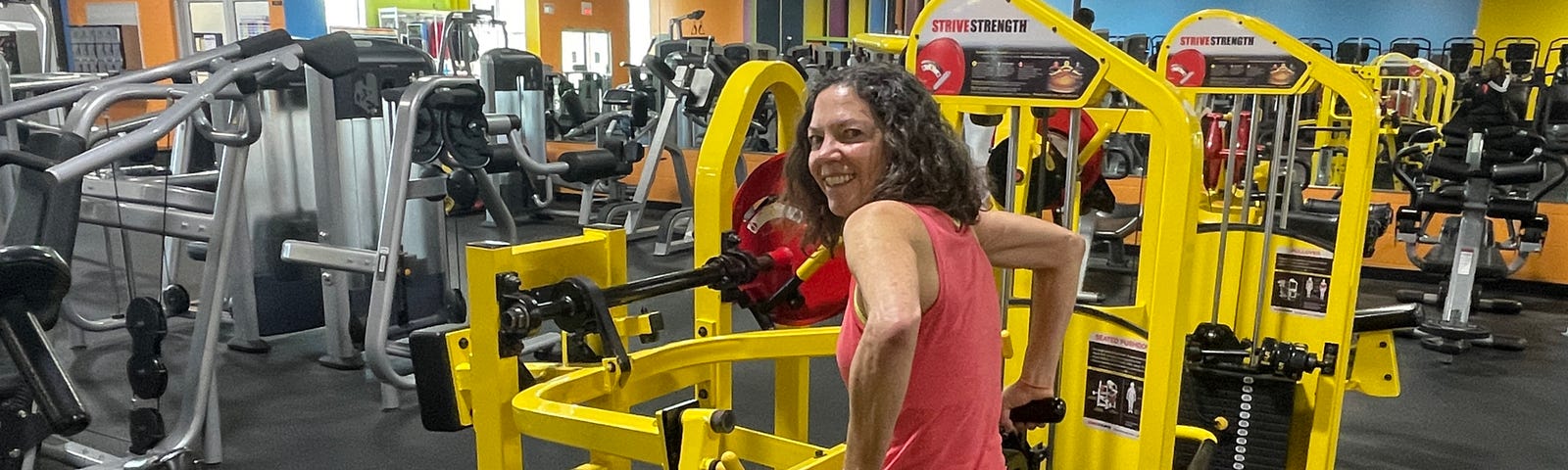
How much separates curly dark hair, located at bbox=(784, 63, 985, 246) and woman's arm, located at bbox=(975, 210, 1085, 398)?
154mm

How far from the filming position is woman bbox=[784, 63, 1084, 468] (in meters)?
1.28

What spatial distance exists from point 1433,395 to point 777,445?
3.67 meters

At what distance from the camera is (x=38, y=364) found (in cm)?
242

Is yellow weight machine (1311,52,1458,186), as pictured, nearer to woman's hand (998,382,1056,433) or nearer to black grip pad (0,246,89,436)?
woman's hand (998,382,1056,433)

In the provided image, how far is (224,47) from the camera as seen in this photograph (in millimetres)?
3600

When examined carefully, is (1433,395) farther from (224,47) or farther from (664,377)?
(224,47)

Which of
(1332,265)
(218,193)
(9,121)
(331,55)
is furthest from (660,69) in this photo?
(1332,265)

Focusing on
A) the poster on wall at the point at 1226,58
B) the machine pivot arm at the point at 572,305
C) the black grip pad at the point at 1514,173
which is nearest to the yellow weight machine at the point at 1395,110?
the black grip pad at the point at 1514,173

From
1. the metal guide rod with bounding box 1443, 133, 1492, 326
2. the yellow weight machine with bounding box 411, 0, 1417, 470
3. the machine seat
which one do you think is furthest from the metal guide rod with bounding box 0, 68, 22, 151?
the metal guide rod with bounding box 1443, 133, 1492, 326

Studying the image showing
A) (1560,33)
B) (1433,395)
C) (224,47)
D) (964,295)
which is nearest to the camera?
(964,295)

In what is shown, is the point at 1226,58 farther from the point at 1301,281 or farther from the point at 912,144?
the point at 912,144

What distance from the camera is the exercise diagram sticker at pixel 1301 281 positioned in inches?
127

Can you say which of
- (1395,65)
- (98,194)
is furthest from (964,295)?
(1395,65)

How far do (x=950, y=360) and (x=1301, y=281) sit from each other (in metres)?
2.28
